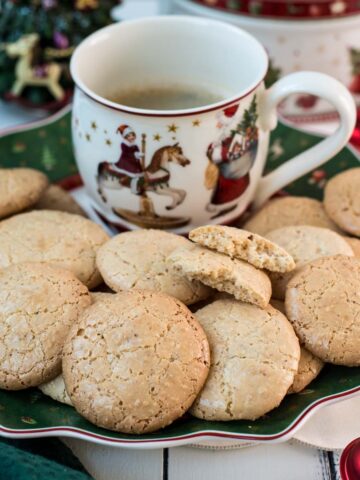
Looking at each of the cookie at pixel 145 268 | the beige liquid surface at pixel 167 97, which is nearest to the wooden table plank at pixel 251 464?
the cookie at pixel 145 268

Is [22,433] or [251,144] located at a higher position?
[251,144]

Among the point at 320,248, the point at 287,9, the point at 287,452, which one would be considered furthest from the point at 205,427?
the point at 287,9

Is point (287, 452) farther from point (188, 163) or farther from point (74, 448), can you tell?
point (188, 163)

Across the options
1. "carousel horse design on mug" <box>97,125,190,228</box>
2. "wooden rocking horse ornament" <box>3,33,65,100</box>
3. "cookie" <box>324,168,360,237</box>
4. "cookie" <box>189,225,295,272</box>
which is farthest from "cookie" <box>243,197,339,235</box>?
"wooden rocking horse ornament" <box>3,33,65,100</box>

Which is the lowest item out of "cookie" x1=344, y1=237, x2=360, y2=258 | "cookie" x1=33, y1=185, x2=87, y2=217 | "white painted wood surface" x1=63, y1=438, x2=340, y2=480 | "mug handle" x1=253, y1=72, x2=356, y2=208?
"white painted wood surface" x1=63, y1=438, x2=340, y2=480

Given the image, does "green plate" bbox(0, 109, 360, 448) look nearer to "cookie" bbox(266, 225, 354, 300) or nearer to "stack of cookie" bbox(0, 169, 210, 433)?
"stack of cookie" bbox(0, 169, 210, 433)

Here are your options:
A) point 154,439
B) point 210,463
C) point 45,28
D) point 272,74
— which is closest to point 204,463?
point 210,463

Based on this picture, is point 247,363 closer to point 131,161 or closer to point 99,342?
point 99,342
